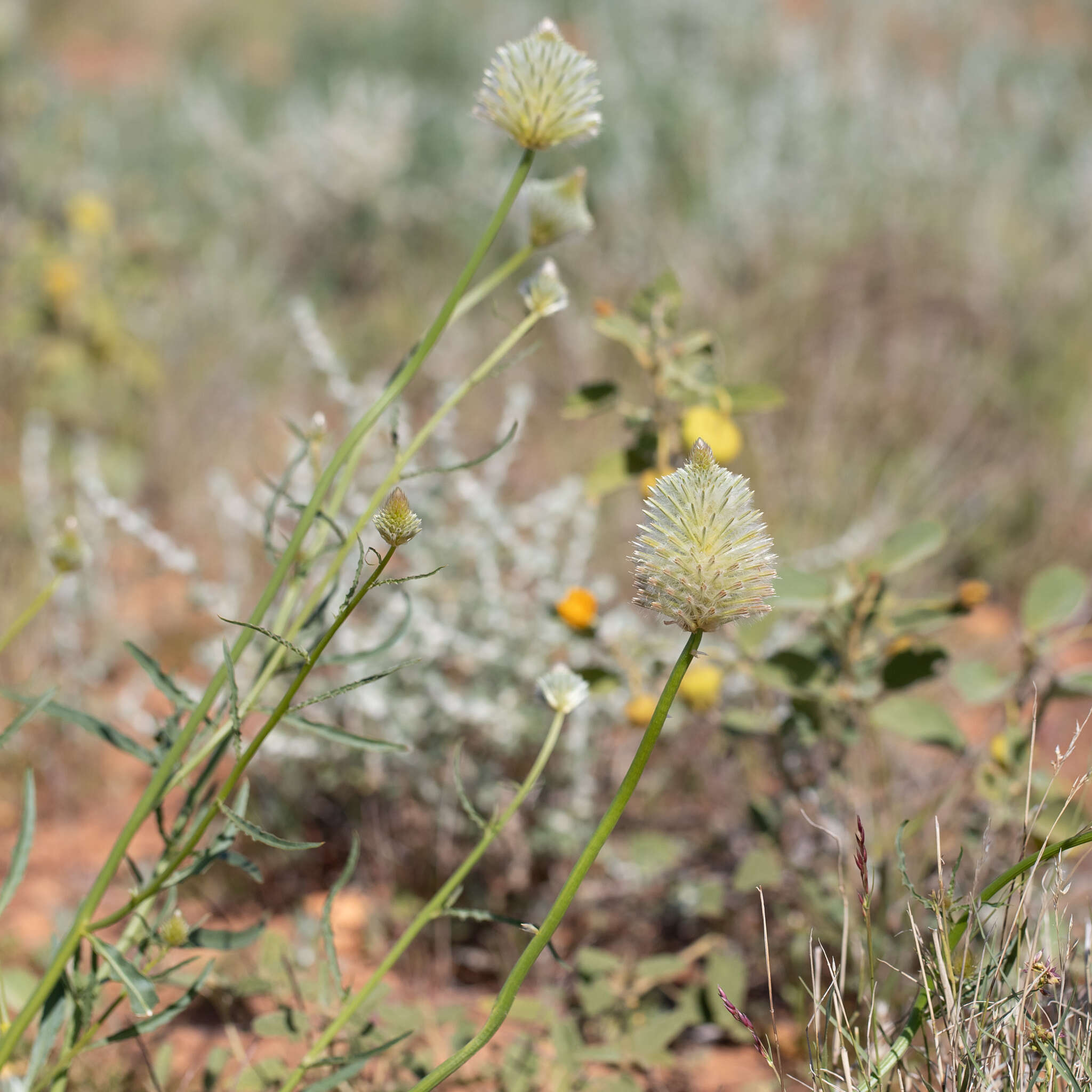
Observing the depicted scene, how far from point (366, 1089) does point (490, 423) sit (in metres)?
2.27

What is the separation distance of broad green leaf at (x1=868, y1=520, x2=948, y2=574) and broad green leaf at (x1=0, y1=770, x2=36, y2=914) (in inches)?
30.1

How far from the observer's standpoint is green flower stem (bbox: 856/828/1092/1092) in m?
0.58

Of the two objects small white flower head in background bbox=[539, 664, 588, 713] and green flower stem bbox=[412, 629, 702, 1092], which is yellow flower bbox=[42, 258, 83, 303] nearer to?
small white flower head in background bbox=[539, 664, 588, 713]

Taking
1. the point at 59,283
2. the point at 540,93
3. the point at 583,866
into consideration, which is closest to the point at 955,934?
the point at 583,866

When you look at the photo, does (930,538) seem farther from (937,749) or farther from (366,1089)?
(937,749)

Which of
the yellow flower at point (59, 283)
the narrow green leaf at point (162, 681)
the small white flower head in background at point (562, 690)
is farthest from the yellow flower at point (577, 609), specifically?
the yellow flower at point (59, 283)

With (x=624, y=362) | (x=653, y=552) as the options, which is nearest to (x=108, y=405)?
(x=624, y=362)

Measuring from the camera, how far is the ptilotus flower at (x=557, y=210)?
699mm

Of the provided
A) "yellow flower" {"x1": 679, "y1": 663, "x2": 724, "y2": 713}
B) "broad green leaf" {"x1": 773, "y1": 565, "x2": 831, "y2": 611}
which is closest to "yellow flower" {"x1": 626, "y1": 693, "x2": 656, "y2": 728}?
"yellow flower" {"x1": 679, "y1": 663, "x2": 724, "y2": 713}

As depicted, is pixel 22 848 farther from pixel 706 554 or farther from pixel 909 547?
pixel 909 547

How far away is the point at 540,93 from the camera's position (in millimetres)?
661

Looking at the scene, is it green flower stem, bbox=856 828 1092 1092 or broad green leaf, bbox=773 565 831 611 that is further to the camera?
broad green leaf, bbox=773 565 831 611

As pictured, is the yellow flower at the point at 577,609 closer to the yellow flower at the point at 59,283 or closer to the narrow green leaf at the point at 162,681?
the narrow green leaf at the point at 162,681

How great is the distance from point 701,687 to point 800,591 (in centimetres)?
16
